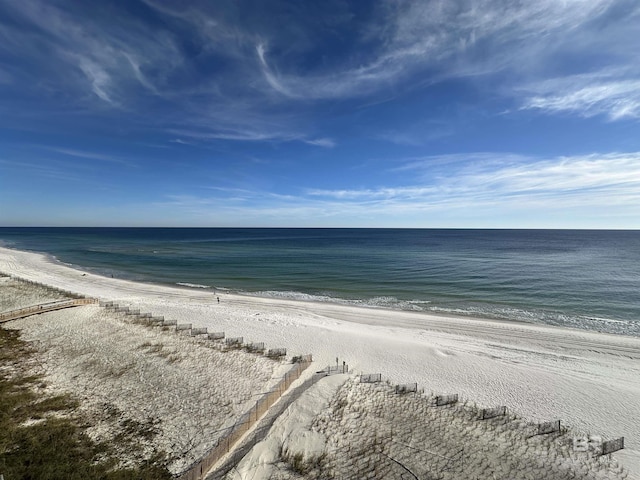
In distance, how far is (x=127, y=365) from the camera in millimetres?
18797

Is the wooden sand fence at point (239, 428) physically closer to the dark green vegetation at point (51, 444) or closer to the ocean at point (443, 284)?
the dark green vegetation at point (51, 444)

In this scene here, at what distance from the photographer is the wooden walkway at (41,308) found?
26.5 metres

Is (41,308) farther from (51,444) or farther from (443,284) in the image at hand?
(443,284)

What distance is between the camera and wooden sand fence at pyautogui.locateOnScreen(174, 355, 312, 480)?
1106cm

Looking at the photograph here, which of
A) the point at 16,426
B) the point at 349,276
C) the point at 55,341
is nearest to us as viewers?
the point at 16,426

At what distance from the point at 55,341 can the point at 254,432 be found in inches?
707

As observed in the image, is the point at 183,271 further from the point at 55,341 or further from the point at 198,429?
the point at 198,429

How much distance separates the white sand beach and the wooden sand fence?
3.14m

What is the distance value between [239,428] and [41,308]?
26.3 meters

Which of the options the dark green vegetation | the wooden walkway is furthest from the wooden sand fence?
the wooden walkway

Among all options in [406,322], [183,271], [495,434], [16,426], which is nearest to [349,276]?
[406,322]

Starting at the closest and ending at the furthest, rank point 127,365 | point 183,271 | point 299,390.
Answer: point 299,390, point 127,365, point 183,271

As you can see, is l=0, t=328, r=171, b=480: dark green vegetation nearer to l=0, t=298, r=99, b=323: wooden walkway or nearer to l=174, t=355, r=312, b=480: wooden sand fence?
l=174, t=355, r=312, b=480: wooden sand fence

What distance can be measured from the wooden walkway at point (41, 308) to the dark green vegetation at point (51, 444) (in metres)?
13.8
